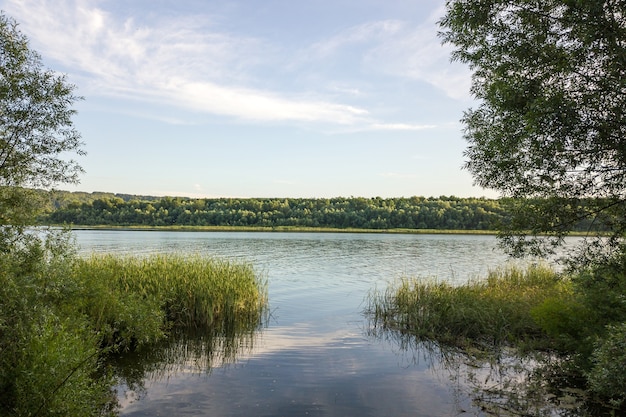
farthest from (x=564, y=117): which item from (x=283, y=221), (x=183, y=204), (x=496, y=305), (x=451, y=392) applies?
(x=183, y=204)

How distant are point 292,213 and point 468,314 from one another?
11442cm

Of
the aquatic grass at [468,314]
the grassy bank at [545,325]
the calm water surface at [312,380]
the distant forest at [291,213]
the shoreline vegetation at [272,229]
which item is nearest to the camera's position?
the grassy bank at [545,325]

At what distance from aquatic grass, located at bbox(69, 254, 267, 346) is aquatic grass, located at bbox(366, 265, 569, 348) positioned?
6.15m

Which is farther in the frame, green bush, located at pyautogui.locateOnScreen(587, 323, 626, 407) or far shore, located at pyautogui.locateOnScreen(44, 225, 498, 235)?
far shore, located at pyautogui.locateOnScreen(44, 225, 498, 235)

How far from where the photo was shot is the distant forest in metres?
117

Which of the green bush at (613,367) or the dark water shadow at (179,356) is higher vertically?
the green bush at (613,367)

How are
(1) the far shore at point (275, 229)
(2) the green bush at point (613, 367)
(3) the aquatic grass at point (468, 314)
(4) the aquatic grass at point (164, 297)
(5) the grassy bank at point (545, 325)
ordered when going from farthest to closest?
(1) the far shore at point (275, 229) < (3) the aquatic grass at point (468, 314) < (4) the aquatic grass at point (164, 297) < (5) the grassy bank at point (545, 325) < (2) the green bush at point (613, 367)

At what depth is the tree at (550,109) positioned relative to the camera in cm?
925

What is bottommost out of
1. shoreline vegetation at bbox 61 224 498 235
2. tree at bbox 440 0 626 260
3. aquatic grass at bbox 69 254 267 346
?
shoreline vegetation at bbox 61 224 498 235

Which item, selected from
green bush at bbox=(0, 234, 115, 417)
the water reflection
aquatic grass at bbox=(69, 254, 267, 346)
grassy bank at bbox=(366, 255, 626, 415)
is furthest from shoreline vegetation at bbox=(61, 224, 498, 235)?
green bush at bbox=(0, 234, 115, 417)

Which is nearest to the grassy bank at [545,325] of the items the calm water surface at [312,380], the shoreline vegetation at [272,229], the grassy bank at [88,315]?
the calm water surface at [312,380]

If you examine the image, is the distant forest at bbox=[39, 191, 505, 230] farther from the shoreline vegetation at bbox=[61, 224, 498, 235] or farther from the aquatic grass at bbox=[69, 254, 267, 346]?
the aquatic grass at bbox=[69, 254, 267, 346]

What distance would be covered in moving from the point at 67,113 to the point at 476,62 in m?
10.7

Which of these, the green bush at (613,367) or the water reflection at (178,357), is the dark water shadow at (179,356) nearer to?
the water reflection at (178,357)
